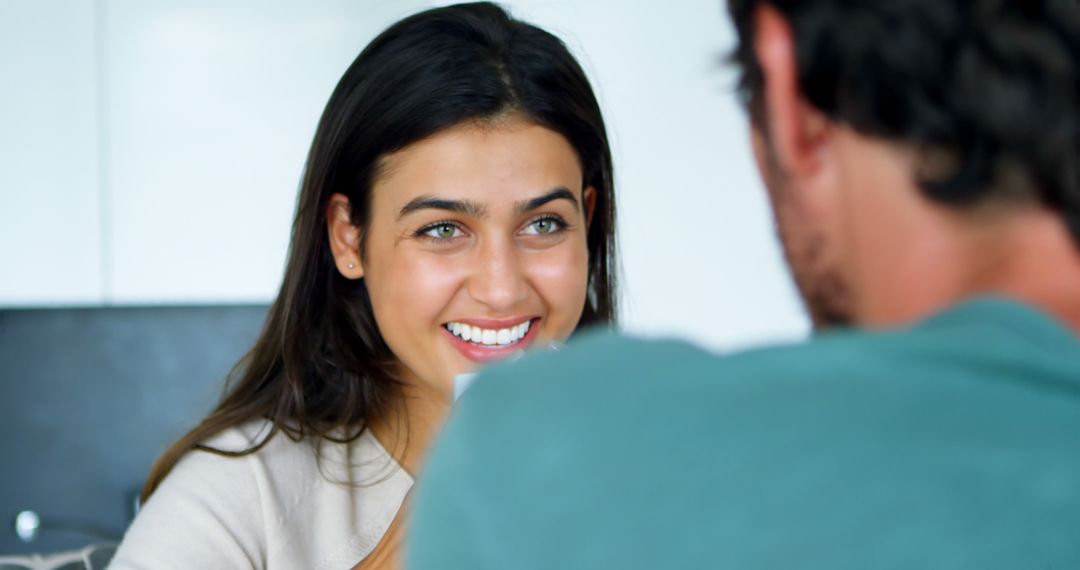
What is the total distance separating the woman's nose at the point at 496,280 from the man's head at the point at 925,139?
1035 mm

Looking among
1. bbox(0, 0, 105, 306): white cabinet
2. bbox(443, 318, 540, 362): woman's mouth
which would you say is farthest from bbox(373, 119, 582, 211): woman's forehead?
bbox(0, 0, 105, 306): white cabinet

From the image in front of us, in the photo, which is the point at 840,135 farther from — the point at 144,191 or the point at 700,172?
the point at 700,172

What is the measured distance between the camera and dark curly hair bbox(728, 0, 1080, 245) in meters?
0.64

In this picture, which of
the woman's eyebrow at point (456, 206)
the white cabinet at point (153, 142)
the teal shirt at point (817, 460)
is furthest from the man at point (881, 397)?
the white cabinet at point (153, 142)

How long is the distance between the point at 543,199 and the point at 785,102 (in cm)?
107

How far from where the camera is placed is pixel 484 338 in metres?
1.77

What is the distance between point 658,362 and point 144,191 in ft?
12.4

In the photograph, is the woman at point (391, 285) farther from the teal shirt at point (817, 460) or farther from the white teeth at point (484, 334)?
the teal shirt at point (817, 460)

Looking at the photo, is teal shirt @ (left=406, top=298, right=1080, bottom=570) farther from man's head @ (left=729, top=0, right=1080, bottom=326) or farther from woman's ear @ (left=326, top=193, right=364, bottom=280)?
woman's ear @ (left=326, top=193, right=364, bottom=280)

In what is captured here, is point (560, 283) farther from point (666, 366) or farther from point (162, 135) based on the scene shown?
point (162, 135)

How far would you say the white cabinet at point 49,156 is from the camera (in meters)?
3.87

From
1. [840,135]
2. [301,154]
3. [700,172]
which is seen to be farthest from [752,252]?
[840,135]

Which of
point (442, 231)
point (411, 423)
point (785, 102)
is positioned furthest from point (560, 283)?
point (785, 102)

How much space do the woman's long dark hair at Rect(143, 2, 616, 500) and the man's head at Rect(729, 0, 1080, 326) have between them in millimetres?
1117
